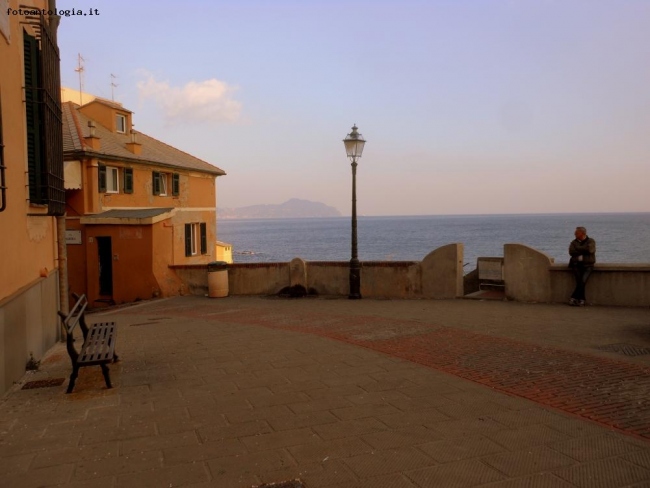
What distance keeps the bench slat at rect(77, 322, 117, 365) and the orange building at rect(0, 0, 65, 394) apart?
2.74 ft

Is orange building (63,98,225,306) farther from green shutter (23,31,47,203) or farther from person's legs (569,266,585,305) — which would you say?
person's legs (569,266,585,305)

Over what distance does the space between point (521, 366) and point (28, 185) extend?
7.19 m

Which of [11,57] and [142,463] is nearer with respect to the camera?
[142,463]

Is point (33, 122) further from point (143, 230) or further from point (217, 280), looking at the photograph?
point (143, 230)

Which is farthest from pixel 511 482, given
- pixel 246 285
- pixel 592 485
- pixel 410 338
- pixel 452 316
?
pixel 246 285

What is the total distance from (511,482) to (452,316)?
7246 millimetres

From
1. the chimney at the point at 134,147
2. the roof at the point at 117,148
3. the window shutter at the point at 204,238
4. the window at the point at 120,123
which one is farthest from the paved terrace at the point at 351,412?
the window at the point at 120,123

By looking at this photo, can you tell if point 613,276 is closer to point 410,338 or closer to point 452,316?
point 452,316

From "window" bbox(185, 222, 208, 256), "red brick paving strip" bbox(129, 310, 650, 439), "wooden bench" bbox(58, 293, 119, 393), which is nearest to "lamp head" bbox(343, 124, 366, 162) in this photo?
"red brick paving strip" bbox(129, 310, 650, 439)

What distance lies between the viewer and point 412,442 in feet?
15.0

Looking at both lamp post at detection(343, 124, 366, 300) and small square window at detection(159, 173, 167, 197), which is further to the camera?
small square window at detection(159, 173, 167, 197)

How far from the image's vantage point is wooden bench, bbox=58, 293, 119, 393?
6.14 m

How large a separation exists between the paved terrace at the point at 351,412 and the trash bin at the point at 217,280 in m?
6.08

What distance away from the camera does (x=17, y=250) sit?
7.23 m
